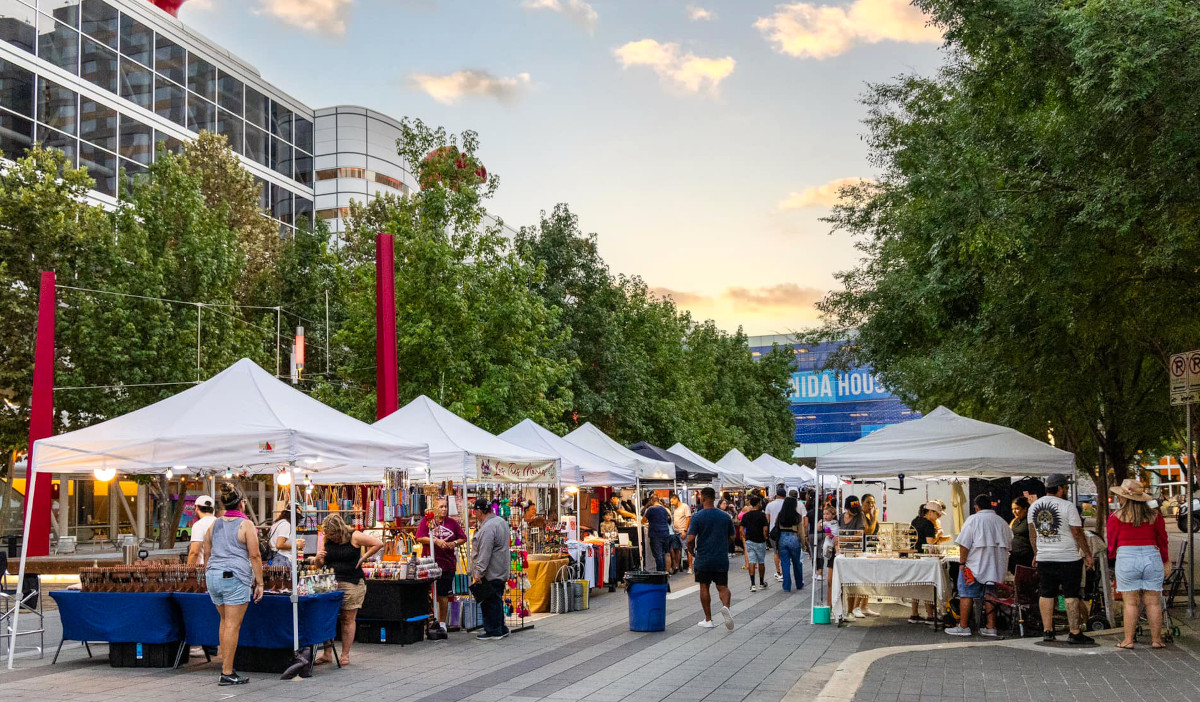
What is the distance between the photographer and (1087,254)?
39.7 feet

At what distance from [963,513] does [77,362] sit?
833 inches

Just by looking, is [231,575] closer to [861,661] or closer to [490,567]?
[490,567]

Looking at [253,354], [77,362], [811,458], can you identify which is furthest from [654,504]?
[811,458]

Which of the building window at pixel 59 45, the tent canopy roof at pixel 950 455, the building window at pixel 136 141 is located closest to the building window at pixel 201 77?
the building window at pixel 136 141

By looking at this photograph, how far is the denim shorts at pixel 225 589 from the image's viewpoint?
10.1 m

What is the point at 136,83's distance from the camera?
4100 centimetres

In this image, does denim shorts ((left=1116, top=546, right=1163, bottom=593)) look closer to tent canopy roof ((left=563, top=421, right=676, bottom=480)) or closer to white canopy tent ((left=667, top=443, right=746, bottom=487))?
tent canopy roof ((left=563, top=421, right=676, bottom=480))

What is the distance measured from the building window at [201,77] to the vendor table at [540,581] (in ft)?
114

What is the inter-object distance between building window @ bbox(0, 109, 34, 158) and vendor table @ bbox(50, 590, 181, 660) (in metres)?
27.0

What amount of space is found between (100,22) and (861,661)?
37504 millimetres

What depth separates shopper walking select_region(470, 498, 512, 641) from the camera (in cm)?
1337

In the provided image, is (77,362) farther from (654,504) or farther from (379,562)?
(379,562)

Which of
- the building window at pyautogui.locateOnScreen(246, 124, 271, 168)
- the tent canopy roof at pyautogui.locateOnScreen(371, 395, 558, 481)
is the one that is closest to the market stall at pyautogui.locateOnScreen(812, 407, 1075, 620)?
the tent canopy roof at pyautogui.locateOnScreen(371, 395, 558, 481)

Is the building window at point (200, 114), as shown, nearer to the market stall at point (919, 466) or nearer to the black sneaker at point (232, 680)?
the market stall at point (919, 466)
